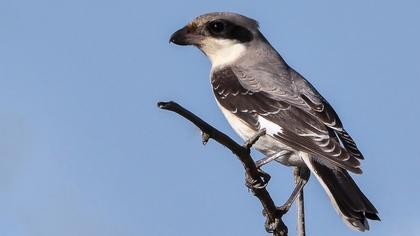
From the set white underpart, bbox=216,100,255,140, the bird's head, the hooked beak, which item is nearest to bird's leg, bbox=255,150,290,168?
white underpart, bbox=216,100,255,140

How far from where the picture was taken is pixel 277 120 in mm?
5773

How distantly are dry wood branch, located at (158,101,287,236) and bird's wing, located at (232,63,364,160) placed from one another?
3.22 ft

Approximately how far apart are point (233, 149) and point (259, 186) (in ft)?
1.67

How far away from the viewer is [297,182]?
5.48m

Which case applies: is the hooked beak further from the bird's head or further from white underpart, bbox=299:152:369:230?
white underpart, bbox=299:152:369:230

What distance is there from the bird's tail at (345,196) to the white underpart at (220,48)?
5.23 feet

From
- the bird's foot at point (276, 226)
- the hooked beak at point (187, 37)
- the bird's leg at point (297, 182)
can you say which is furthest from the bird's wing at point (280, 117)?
the bird's foot at point (276, 226)

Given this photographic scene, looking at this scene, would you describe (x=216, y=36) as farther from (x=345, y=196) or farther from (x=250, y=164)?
(x=250, y=164)

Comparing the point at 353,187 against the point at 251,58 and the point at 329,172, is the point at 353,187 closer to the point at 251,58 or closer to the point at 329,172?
the point at 329,172

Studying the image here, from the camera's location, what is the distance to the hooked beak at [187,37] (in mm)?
6784

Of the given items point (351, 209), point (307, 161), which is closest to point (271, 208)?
point (351, 209)

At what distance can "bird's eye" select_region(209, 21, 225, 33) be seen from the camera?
6.79 metres

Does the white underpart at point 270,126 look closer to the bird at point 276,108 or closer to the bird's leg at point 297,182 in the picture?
the bird at point 276,108

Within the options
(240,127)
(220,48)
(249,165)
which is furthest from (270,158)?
(220,48)
